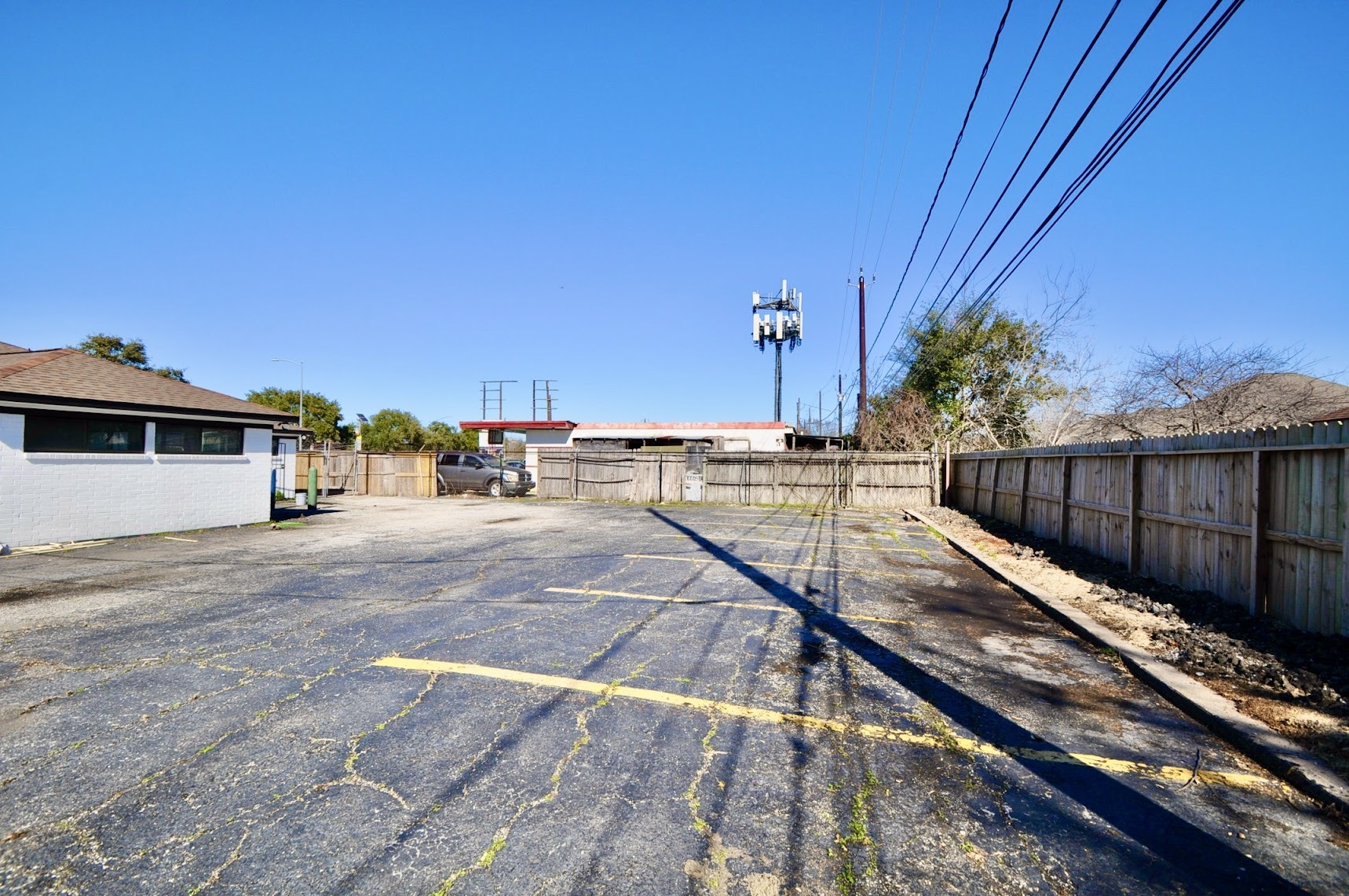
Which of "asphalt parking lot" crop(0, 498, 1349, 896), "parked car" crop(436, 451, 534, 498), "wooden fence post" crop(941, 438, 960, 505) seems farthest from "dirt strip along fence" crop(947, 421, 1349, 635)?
"parked car" crop(436, 451, 534, 498)

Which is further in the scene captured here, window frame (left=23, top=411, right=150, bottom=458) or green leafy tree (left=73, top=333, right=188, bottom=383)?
green leafy tree (left=73, top=333, right=188, bottom=383)

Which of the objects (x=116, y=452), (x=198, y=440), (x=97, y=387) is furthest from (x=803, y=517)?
(x=97, y=387)

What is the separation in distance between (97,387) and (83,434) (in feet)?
4.11

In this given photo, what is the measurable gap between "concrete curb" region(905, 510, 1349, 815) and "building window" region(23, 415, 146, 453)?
1589 cm

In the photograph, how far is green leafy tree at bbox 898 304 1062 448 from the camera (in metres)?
23.3

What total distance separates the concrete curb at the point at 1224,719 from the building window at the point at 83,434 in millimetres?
15893

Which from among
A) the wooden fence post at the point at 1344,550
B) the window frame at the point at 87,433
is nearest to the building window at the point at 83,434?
the window frame at the point at 87,433

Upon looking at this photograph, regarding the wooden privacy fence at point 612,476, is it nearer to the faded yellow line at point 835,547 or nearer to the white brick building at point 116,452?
the faded yellow line at point 835,547

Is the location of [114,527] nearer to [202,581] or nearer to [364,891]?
[202,581]

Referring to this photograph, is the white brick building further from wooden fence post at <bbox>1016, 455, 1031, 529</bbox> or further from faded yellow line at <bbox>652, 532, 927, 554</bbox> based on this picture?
wooden fence post at <bbox>1016, 455, 1031, 529</bbox>

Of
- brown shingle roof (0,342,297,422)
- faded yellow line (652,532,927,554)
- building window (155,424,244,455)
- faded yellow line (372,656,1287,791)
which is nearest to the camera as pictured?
faded yellow line (372,656,1287,791)

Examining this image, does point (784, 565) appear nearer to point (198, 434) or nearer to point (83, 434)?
point (198, 434)

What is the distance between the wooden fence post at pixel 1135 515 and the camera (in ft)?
25.8

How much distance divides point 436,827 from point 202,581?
711cm
